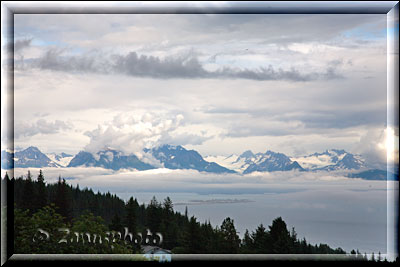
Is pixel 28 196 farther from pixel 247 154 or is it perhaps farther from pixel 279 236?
pixel 279 236

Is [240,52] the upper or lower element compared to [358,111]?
upper

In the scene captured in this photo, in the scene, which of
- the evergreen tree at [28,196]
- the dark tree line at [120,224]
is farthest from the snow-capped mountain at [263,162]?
the evergreen tree at [28,196]

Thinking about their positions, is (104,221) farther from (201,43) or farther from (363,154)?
(363,154)

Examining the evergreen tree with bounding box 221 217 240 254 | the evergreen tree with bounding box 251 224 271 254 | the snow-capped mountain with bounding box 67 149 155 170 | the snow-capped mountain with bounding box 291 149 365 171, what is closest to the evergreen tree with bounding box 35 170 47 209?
the snow-capped mountain with bounding box 67 149 155 170

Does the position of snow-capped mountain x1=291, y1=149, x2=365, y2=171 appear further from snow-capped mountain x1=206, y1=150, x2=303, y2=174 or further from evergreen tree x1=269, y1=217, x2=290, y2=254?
evergreen tree x1=269, y1=217, x2=290, y2=254

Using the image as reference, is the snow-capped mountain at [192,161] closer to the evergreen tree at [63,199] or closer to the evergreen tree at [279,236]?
the evergreen tree at [63,199]
